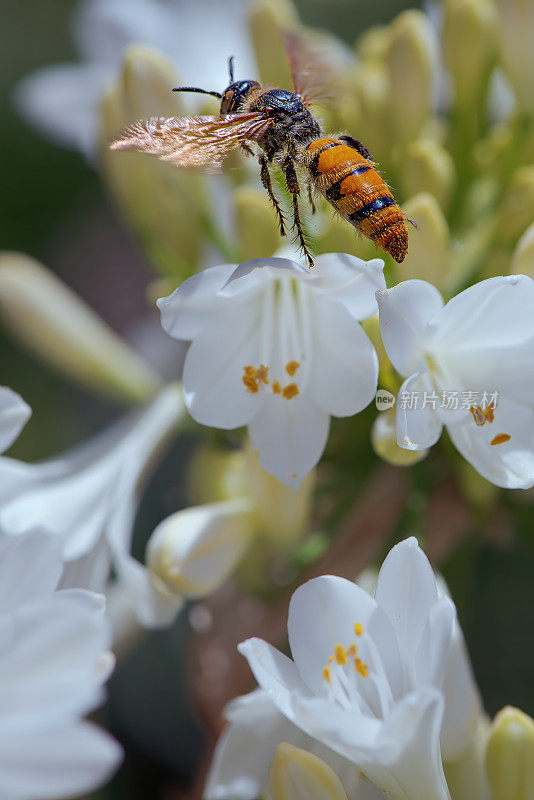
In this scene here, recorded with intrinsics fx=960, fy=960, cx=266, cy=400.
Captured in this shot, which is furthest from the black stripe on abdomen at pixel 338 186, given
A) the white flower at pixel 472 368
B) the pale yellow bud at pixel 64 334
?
the pale yellow bud at pixel 64 334

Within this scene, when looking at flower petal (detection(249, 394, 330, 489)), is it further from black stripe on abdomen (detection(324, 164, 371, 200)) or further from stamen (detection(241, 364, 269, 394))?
black stripe on abdomen (detection(324, 164, 371, 200))

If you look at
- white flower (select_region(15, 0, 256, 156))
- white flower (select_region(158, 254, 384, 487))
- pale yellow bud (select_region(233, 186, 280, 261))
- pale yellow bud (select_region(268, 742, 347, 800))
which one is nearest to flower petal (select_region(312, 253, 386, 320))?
white flower (select_region(158, 254, 384, 487))

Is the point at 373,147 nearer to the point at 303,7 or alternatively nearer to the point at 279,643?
the point at 279,643

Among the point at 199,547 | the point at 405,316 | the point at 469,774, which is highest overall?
the point at 405,316

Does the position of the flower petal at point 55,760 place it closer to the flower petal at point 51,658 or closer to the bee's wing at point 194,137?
the flower petal at point 51,658

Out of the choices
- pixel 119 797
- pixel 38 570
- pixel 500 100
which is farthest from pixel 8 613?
pixel 500 100

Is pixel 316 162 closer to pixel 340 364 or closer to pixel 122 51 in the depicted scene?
pixel 340 364

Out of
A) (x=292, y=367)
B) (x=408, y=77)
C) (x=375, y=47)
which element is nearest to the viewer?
(x=292, y=367)

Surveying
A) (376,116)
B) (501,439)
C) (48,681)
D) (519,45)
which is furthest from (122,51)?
(48,681)
